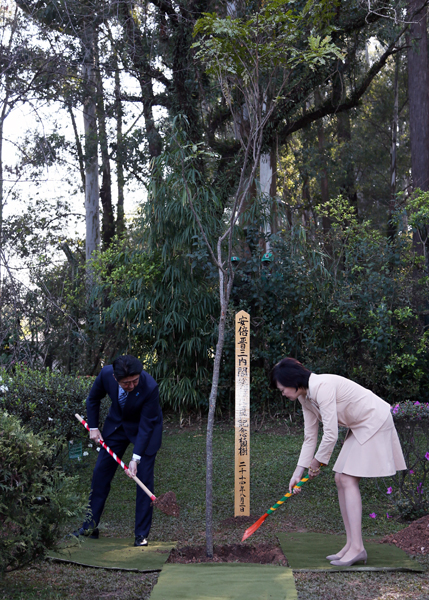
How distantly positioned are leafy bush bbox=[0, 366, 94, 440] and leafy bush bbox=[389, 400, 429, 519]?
2893 mm

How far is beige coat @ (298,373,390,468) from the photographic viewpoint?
331 centimetres

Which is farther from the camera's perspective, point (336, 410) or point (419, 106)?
point (419, 106)

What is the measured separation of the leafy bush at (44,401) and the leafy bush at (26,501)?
2.55 meters

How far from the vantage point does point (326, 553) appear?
3771 millimetres

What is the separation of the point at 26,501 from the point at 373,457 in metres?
1.91

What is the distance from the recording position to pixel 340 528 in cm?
440

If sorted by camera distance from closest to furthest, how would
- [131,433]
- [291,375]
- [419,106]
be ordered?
[291,375] → [131,433] → [419,106]

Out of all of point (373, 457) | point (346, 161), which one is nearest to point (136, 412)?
point (373, 457)

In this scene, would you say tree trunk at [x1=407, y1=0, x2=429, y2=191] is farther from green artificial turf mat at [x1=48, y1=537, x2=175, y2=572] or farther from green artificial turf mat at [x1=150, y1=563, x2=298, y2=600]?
green artificial turf mat at [x1=150, y1=563, x2=298, y2=600]

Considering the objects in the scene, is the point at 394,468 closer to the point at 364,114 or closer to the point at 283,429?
the point at 283,429

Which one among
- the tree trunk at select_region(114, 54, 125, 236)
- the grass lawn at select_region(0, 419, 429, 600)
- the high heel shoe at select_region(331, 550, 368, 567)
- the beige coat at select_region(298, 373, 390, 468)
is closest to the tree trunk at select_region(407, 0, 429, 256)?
the tree trunk at select_region(114, 54, 125, 236)

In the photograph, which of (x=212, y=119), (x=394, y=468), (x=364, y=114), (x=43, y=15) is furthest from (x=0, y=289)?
(x=364, y=114)

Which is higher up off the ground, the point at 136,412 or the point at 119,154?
the point at 119,154

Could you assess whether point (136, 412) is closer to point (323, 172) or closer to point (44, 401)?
point (44, 401)
